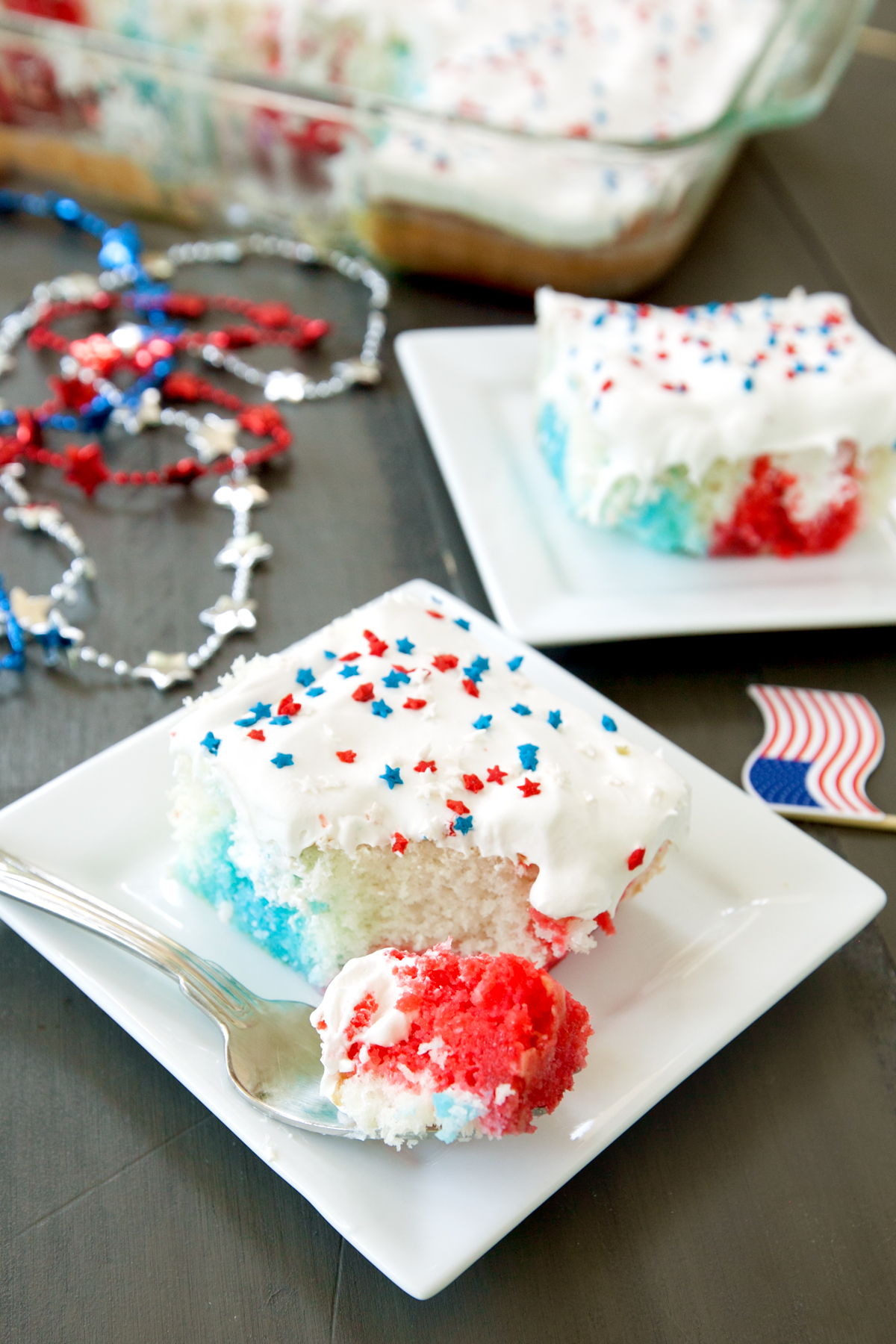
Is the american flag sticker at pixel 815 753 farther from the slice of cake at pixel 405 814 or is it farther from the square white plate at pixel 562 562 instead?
the slice of cake at pixel 405 814

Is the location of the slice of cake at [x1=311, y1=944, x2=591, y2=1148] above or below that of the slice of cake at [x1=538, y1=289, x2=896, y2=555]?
below

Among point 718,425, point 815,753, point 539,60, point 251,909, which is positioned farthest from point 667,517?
point 539,60

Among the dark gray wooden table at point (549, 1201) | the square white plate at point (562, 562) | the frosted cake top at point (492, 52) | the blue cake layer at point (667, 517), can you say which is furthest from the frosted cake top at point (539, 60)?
the dark gray wooden table at point (549, 1201)

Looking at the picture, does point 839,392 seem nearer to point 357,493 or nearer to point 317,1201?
point 357,493

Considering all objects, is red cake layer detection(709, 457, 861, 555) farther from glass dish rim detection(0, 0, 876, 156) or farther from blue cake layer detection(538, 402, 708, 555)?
glass dish rim detection(0, 0, 876, 156)

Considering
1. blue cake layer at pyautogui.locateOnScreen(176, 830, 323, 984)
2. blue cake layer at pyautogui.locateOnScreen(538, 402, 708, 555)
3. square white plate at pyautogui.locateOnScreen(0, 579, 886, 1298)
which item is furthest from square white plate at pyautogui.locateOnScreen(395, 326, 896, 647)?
blue cake layer at pyautogui.locateOnScreen(176, 830, 323, 984)

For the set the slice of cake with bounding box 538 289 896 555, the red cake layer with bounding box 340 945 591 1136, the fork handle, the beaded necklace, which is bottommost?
the beaded necklace

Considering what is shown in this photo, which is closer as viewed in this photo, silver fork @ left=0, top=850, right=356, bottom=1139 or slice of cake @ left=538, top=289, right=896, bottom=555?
silver fork @ left=0, top=850, right=356, bottom=1139
